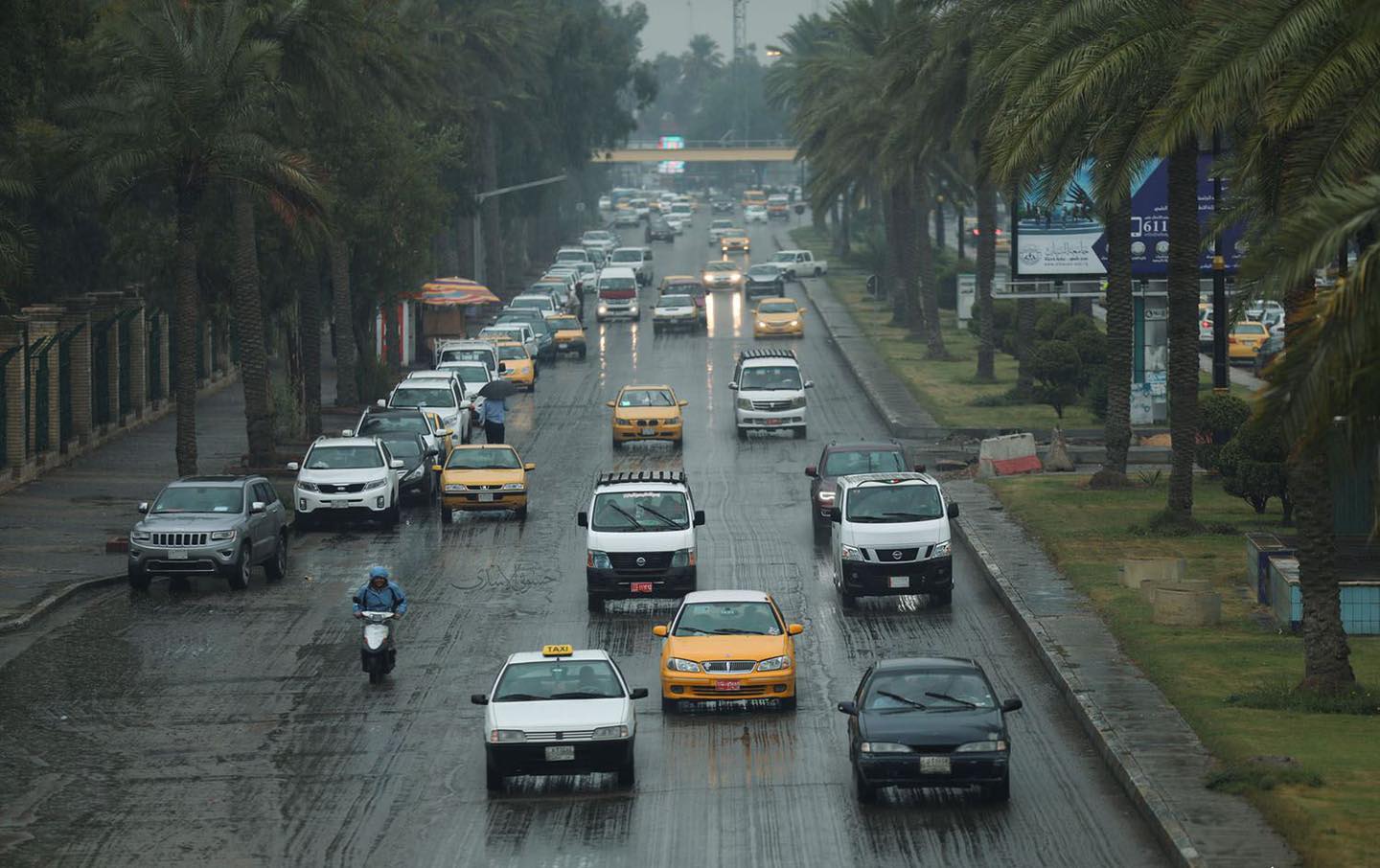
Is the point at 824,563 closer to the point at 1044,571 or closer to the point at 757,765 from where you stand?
the point at 1044,571

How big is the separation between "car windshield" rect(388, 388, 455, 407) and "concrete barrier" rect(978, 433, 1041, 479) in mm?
13354

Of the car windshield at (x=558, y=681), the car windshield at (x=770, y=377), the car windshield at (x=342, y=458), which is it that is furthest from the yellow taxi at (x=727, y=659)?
the car windshield at (x=770, y=377)

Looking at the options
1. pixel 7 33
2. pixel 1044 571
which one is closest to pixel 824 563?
pixel 1044 571

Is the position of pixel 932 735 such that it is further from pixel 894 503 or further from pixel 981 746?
pixel 894 503

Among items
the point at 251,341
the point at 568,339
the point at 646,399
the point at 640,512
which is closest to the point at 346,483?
the point at 640,512

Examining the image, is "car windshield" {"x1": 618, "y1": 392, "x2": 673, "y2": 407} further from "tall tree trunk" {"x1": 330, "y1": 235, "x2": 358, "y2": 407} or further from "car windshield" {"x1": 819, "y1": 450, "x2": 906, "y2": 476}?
"car windshield" {"x1": 819, "y1": 450, "x2": 906, "y2": 476}

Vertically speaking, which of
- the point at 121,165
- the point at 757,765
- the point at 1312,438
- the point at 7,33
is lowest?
Answer: the point at 757,765

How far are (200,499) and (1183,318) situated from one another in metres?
16.6

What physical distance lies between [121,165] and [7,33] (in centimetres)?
310

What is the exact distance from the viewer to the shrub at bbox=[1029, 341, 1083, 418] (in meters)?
49.6

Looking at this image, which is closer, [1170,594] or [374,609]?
[374,609]

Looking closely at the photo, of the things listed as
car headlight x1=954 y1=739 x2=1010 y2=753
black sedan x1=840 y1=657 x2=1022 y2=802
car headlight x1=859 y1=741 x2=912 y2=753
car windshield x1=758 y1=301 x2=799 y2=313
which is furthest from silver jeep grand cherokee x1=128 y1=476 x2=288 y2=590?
car windshield x1=758 y1=301 x2=799 y2=313

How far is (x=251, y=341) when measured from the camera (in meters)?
44.9

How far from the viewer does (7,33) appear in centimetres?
3681
